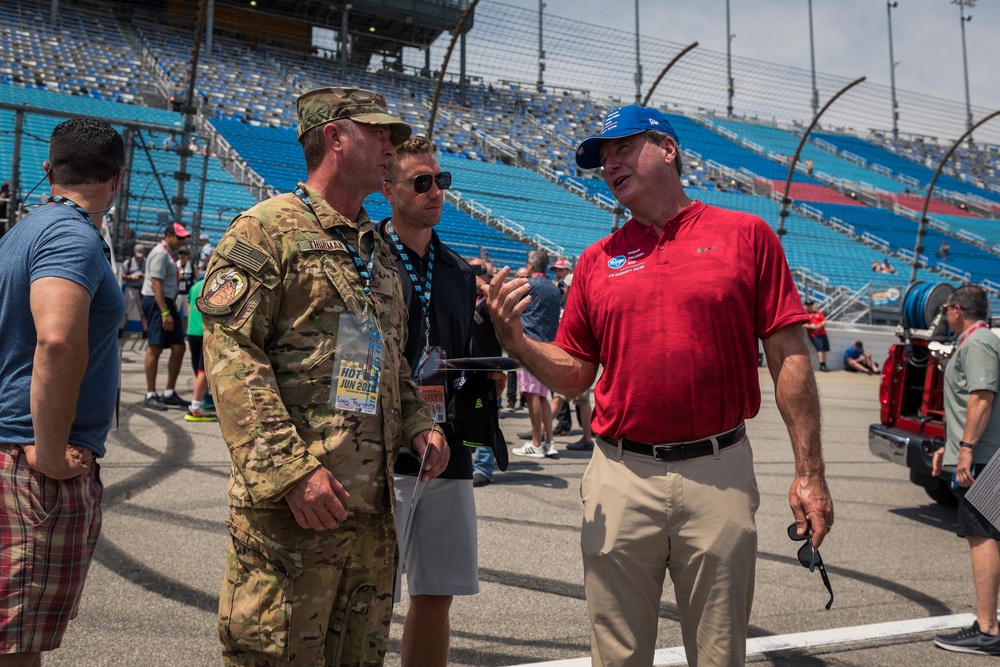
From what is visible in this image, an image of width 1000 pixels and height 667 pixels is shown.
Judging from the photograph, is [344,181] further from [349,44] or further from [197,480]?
[349,44]

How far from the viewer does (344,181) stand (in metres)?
2.36

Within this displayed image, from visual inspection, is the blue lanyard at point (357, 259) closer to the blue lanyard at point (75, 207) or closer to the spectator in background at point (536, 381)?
the blue lanyard at point (75, 207)

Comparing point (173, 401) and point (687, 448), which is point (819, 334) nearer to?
point (173, 401)

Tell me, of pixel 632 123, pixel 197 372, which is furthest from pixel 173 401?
pixel 632 123

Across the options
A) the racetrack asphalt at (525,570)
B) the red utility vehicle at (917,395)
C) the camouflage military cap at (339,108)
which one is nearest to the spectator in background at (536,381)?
the racetrack asphalt at (525,570)

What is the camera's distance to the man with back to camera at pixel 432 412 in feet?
9.73

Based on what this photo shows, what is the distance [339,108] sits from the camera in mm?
2330

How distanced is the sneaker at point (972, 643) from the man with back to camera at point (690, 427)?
6.96 ft

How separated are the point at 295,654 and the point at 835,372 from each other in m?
24.8

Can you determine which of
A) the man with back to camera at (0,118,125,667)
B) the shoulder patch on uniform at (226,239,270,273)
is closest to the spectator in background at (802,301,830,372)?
the man with back to camera at (0,118,125,667)

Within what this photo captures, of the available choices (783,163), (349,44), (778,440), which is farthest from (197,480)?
(783,163)

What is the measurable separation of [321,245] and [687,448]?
4.03 ft

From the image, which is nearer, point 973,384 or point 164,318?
point 973,384

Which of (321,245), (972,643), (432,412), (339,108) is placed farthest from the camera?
(972,643)
